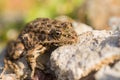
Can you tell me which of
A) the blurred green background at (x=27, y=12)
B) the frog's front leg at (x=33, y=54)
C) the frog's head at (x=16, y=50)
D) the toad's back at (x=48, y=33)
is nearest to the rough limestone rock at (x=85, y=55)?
the toad's back at (x=48, y=33)

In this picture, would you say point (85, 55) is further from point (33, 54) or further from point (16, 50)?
point (16, 50)

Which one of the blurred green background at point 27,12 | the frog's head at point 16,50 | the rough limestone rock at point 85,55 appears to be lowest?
the blurred green background at point 27,12

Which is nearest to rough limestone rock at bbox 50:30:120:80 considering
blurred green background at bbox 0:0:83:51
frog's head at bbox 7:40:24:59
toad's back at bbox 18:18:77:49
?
toad's back at bbox 18:18:77:49

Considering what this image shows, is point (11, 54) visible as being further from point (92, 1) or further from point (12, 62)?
point (92, 1)

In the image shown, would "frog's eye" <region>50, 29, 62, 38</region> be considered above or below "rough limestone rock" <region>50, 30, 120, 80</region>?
above

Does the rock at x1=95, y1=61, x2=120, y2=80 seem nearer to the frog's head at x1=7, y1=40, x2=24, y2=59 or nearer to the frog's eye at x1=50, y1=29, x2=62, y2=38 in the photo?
the frog's eye at x1=50, y1=29, x2=62, y2=38

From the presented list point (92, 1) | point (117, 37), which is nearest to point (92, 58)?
point (117, 37)

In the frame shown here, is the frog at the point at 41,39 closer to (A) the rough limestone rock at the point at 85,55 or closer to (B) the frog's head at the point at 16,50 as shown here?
(B) the frog's head at the point at 16,50
